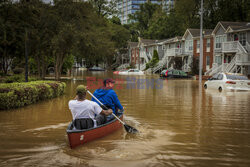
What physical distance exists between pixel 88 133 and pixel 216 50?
40325mm

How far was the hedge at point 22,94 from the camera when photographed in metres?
12.3

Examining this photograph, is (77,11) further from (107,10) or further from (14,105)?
(107,10)

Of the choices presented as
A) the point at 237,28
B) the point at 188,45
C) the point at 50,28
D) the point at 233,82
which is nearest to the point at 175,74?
the point at 237,28

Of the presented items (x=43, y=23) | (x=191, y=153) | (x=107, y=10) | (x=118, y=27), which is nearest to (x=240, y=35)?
(x=43, y=23)

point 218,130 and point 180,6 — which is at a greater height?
point 180,6

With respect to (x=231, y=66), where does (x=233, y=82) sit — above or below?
below

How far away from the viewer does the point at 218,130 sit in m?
9.43

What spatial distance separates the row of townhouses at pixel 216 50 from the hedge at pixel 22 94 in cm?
2731

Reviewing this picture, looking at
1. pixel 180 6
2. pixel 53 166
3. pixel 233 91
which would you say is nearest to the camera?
pixel 53 166

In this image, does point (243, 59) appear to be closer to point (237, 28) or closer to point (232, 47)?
point (232, 47)

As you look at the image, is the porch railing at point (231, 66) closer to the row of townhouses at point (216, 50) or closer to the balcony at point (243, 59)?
the row of townhouses at point (216, 50)

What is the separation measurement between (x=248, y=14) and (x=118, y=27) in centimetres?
3930

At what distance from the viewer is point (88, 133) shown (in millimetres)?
7383

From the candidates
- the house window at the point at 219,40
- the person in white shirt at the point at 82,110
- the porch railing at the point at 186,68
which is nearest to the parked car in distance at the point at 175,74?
the house window at the point at 219,40
